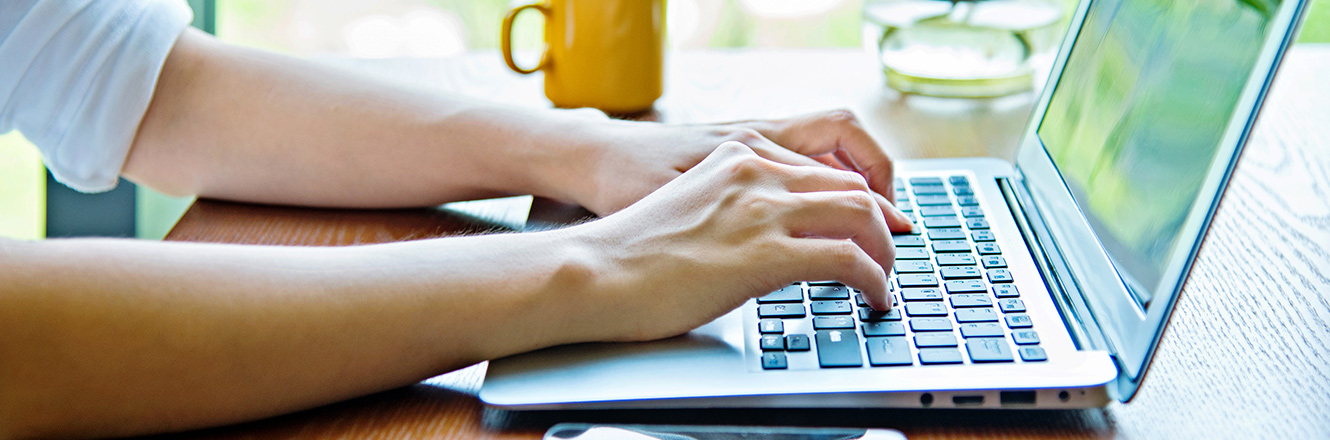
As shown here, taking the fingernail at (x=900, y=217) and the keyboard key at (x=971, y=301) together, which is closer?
the keyboard key at (x=971, y=301)

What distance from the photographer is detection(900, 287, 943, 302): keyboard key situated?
53 cm

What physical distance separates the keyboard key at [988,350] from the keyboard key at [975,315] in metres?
0.02

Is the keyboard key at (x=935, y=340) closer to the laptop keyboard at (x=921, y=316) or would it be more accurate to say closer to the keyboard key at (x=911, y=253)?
the laptop keyboard at (x=921, y=316)

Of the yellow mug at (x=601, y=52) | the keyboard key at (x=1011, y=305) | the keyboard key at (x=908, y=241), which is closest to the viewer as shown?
the keyboard key at (x=1011, y=305)

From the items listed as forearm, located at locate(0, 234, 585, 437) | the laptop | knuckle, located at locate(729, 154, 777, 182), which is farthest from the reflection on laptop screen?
forearm, located at locate(0, 234, 585, 437)

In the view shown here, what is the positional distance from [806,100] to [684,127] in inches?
12.2

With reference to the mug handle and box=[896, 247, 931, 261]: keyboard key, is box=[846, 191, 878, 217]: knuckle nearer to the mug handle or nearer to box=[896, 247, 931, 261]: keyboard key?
box=[896, 247, 931, 261]: keyboard key

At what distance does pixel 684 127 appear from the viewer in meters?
0.73

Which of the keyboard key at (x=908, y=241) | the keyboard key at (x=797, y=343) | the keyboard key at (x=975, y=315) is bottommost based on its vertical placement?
the keyboard key at (x=908, y=241)

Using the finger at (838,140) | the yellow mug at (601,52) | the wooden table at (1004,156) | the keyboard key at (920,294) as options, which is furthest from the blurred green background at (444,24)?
the keyboard key at (920,294)

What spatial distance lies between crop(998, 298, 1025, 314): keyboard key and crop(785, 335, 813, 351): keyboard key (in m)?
0.12

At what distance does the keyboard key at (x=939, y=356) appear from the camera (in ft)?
1.51

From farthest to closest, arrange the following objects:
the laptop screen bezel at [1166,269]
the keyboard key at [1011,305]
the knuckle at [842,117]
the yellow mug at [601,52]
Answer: the yellow mug at [601,52], the knuckle at [842,117], the keyboard key at [1011,305], the laptop screen bezel at [1166,269]

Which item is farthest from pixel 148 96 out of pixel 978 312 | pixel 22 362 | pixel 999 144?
pixel 999 144
